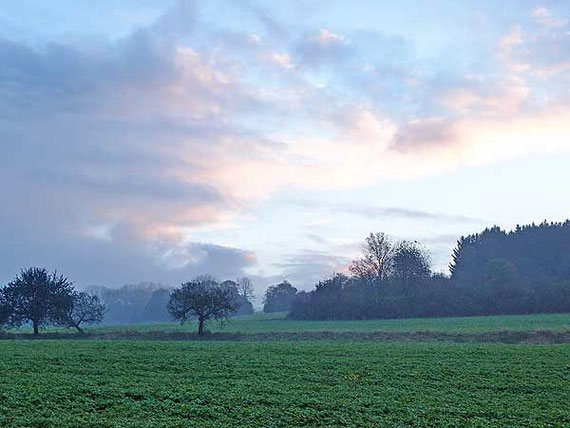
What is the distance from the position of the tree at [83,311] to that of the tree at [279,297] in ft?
263

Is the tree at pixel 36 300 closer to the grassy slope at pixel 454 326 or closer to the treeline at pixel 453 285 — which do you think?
the grassy slope at pixel 454 326

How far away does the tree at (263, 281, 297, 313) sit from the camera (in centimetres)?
15712

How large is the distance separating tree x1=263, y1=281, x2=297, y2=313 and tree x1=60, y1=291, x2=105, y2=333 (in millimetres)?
80288

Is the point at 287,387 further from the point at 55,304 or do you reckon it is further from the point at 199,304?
the point at 55,304

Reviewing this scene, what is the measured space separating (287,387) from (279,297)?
463 feet

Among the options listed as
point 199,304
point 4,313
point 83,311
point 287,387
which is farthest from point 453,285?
point 287,387

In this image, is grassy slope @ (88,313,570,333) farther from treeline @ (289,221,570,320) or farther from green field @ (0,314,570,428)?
green field @ (0,314,570,428)

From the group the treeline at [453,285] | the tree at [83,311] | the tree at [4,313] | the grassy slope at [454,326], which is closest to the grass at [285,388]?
the grassy slope at [454,326]

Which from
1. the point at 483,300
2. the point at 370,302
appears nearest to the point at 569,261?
the point at 483,300

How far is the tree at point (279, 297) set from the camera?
157 m

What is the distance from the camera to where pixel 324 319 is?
98.5m

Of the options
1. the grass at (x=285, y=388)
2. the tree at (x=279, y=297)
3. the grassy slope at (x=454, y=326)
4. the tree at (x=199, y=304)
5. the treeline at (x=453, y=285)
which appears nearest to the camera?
the grass at (x=285, y=388)

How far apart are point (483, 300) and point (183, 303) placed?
49.8 meters

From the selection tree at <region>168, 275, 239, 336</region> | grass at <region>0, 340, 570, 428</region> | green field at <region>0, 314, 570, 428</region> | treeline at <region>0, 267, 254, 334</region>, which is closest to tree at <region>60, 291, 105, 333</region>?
treeline at <region>0, 267, 254, 334</region>
